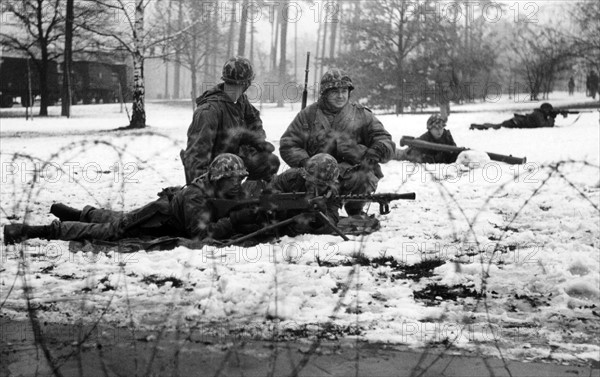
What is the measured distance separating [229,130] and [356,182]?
4.59 feet

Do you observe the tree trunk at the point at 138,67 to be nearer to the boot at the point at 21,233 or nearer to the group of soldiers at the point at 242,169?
the group of soldiers at the point at 242,169

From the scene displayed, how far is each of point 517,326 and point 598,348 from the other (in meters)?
0.49

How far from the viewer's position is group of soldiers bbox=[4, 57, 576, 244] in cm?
644

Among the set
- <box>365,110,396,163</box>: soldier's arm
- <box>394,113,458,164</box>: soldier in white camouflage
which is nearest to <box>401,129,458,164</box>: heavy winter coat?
<box>394,113,458,164</box>: soldier in white camouflage

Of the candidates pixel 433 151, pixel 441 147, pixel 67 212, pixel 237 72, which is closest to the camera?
pixel 67 212

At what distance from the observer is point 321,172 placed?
263 inches

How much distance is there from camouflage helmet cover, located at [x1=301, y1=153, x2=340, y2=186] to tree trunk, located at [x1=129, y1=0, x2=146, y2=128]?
1534cm

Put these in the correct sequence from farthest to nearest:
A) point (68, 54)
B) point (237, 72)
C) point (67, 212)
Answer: point (68, 54), point (237, 72), point (67, 212)

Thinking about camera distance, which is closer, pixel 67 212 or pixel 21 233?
pixel 21 233

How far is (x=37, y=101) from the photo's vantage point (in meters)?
39.8

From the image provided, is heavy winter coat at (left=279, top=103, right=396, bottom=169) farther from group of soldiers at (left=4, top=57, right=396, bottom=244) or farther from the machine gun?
the machine gun

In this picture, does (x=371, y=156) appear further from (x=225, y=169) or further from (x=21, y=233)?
(x=21, y=233)

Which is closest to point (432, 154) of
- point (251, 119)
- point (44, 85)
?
point (251, 119)

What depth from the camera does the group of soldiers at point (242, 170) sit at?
253 inches
